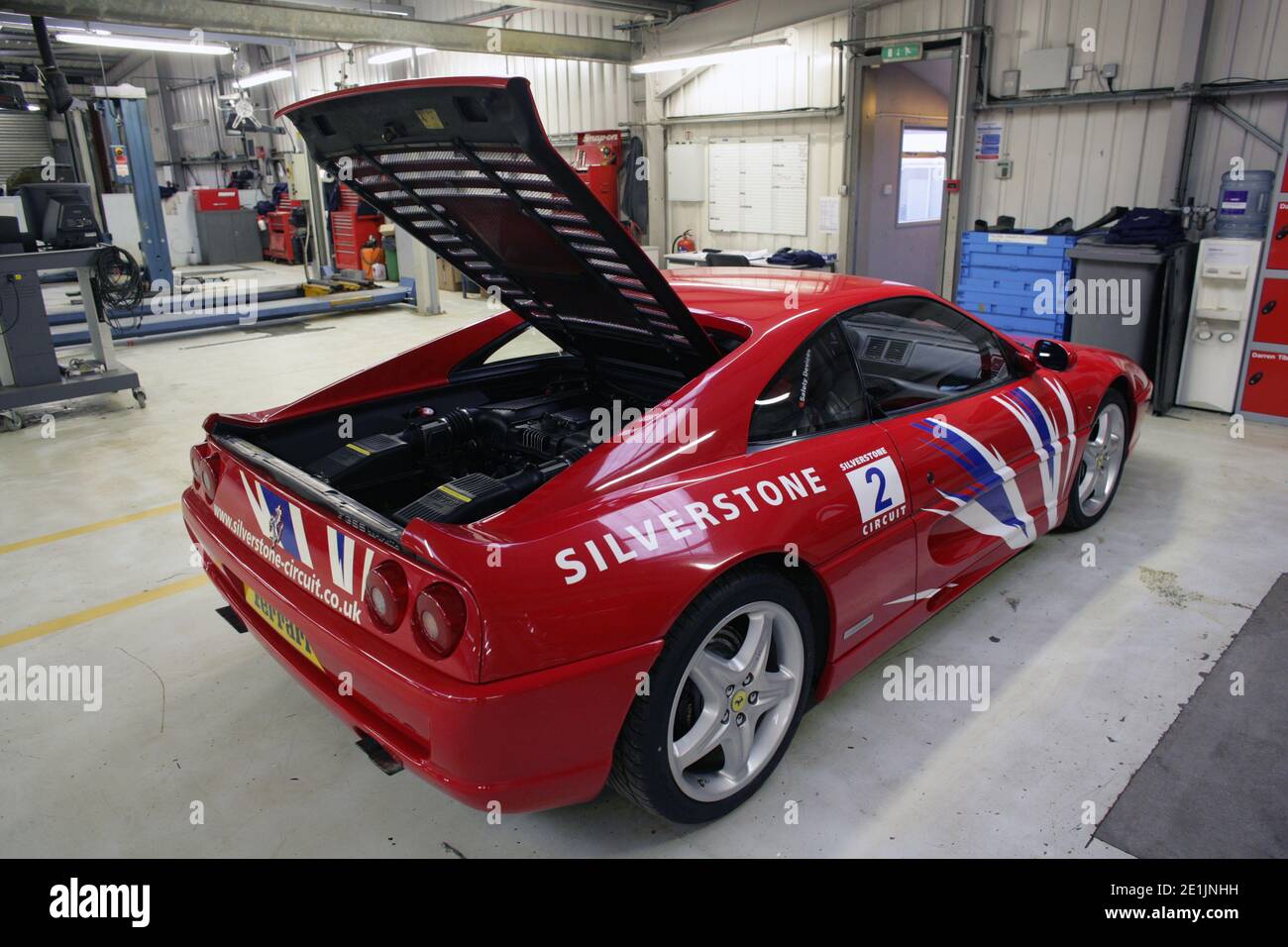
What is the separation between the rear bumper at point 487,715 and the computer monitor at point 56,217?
579cm

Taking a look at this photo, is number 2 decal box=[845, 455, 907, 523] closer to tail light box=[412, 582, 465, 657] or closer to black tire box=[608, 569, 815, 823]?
black tire box=[608, 569, 815, 823]

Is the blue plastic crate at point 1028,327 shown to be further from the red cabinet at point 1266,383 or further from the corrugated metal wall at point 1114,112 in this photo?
the red cabinet at point 1266,383

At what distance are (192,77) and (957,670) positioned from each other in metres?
26.6

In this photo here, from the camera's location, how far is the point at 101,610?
334 cm

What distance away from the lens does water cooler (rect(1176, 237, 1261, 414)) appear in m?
5.50

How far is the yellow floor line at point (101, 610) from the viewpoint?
3154 millimetres

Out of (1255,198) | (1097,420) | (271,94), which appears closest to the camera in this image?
(1097,420)

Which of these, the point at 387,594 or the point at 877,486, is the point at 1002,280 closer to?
the point at 877,486

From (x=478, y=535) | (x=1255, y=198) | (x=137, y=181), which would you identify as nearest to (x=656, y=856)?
(x=478, y=535)

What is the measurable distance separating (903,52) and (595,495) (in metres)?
7.73

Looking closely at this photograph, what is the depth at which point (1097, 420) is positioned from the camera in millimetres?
3717

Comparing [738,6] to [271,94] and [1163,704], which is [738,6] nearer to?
[1163,704]

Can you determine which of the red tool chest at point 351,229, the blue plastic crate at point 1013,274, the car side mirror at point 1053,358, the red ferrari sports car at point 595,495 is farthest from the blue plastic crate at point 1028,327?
the red tool chest at point 351,229

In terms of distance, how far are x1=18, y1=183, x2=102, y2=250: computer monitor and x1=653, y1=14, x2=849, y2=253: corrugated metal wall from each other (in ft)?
22.9
